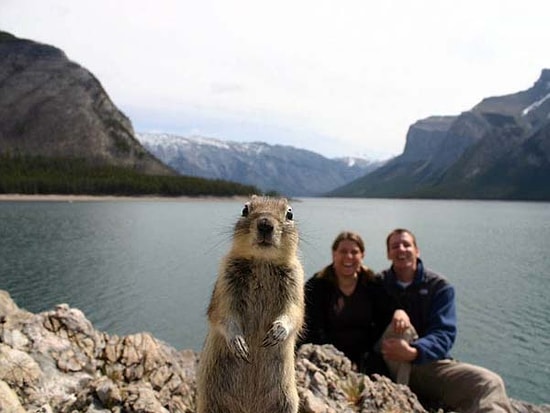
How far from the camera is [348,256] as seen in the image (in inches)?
399

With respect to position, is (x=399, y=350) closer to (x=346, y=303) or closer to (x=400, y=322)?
(x=400, y=322)

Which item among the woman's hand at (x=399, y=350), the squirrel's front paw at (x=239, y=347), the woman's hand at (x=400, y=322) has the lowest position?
the woman's hand at (x=399, y=350)

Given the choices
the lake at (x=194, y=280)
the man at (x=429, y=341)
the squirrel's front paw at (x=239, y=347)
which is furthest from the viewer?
the lake at (x=194, y=280)

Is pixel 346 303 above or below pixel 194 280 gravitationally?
above

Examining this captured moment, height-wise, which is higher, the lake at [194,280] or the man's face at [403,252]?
the man's face at [403,252]

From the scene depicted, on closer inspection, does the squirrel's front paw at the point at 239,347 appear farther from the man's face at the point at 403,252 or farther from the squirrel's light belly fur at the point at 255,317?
the man's face at the point at 403,252

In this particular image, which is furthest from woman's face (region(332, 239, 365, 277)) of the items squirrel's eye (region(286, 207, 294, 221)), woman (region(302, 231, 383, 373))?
squirrel's eye (region(286, 207, 294, 221))

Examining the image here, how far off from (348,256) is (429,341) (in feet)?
7.20

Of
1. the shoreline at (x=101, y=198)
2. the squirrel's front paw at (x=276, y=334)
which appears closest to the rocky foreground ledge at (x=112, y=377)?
the squirrel's front paw at (x=276, y=334)

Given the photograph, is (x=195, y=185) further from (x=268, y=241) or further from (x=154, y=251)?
(x=268, y=241)

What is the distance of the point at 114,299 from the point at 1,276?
11.9 metres

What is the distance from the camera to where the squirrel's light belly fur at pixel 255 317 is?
5785 millimetres

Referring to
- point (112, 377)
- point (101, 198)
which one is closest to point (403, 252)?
point (112, 377)

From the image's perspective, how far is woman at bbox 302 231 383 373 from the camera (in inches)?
404
